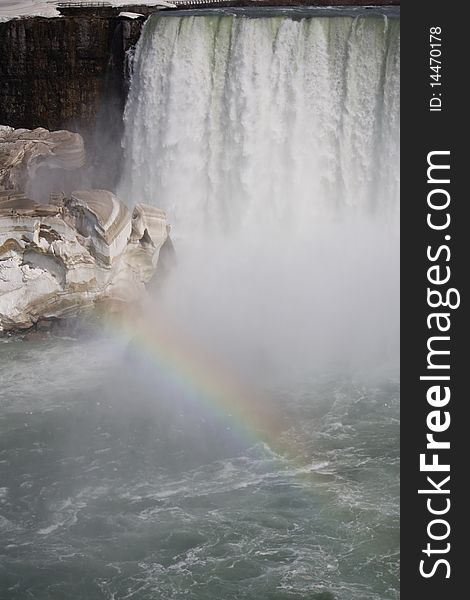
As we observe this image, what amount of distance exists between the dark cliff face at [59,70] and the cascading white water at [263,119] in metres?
1.31

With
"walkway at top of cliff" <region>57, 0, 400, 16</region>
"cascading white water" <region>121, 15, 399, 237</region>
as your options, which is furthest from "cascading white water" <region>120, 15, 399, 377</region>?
"walkway at top of cliff" <region>57, 0, 400, 16</region>

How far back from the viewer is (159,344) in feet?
66.4

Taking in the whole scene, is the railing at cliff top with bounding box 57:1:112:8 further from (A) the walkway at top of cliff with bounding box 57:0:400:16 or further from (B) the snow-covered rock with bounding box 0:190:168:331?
(B) the snow-covered rock with bounding box 0:190:168:331

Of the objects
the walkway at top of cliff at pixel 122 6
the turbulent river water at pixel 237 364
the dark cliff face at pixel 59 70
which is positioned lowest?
the turbulent river water at pixel 237 364

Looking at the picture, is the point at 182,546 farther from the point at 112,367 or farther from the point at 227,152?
the point at 227,152

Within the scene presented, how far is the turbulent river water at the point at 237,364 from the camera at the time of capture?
42.3ft

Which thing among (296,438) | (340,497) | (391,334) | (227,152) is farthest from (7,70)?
(340,497)

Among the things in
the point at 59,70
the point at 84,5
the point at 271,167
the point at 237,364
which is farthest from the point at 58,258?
the point at 84,5

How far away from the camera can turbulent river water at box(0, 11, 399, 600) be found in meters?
12.9

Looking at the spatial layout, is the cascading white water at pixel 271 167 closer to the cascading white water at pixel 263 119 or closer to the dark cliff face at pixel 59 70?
the cascading white water at pixel 263 119

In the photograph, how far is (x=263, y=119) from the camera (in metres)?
24.9

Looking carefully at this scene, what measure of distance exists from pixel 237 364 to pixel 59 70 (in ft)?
41.3

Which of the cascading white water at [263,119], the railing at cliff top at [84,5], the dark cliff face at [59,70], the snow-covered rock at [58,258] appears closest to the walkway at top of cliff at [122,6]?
the railing at cliff top at [84,5]

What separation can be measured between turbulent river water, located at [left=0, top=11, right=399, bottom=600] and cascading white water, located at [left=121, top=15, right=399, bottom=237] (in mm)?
54
